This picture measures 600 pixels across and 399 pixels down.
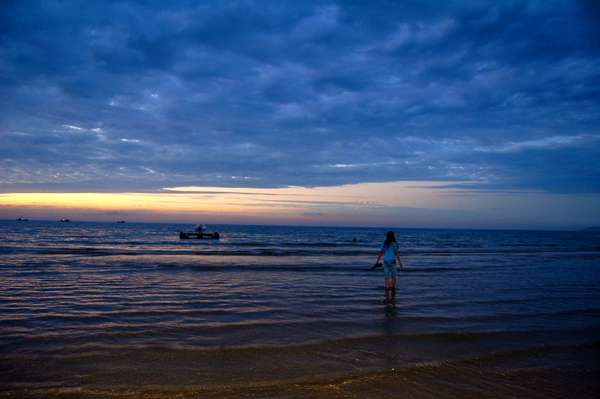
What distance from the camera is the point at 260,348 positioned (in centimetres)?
795

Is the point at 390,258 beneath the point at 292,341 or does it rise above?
above

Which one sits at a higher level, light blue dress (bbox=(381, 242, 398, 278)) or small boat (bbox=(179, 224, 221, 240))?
light blue dress (bbox=(381, 242, 398, 278))

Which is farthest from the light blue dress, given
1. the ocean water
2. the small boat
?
the small boat

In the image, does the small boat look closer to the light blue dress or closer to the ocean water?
the ocean water

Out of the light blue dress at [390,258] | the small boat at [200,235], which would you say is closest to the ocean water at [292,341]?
the light blue dress at [390,258]


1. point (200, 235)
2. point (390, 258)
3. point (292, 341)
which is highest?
point (390, 258)

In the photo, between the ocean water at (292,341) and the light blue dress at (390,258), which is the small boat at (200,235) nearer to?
the ocean water at (292,341)

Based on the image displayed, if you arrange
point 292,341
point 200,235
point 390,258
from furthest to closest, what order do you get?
point 200,235
point 390,258
point 292,341

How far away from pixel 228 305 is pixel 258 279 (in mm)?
6730

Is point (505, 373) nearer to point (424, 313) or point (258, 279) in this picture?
point (424, 313)

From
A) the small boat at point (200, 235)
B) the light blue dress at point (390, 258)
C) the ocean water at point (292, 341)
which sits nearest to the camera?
the ocean water at point (292, 341)

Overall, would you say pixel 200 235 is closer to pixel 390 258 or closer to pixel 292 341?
pixel 390 258

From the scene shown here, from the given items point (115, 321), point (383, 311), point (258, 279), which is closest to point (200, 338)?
point (115, 321)

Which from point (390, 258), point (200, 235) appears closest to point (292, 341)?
point (390, 258)
